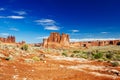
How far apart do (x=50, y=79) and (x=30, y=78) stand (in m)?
1.50

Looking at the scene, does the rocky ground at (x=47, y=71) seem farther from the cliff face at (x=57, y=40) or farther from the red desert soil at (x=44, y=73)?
the cliff face at (x=57, y=40)

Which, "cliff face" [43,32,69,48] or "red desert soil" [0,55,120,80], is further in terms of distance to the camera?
"cliff face" [43,32,69,48]

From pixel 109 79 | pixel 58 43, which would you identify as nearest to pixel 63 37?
pixel 58 43

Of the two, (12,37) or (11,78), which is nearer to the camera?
(11,78)

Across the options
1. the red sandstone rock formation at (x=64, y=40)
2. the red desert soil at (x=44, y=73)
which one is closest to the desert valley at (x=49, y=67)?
the red desert soil at (x=44, y=73)

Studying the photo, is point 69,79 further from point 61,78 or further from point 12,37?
point 12,37

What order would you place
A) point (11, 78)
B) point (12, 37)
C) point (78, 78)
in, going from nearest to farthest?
point (11, 78)
point (78, 78)
point (12, 37)

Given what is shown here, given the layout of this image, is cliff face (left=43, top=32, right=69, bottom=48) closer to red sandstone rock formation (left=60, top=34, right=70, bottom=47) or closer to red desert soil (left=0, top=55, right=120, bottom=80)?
red sandstone rock formation (left=60, top=34, right=70, bottom=47)

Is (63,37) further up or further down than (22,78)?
further up

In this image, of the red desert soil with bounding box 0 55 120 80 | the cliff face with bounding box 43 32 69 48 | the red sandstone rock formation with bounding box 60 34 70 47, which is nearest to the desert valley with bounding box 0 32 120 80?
the red desert soil with bounding box 0 55 120 80

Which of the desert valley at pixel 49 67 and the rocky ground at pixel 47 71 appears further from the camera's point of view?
the desert valley at pixel 49 67

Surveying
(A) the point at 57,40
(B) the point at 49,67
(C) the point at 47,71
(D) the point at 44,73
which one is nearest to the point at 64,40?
(A) the point at 57,40

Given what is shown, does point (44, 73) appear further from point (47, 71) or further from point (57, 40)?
Answer: point (57, 40)

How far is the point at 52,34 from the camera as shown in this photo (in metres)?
149
